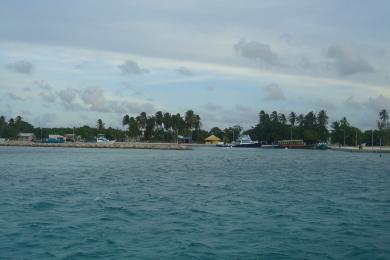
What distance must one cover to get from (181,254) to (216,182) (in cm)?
2786

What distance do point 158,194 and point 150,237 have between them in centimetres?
1499

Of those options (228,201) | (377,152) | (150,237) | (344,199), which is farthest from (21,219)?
(377,152)

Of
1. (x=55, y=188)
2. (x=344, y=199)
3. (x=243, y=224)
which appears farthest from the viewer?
(x=55, y=188)

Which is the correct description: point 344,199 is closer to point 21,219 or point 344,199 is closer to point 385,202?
point 385,202

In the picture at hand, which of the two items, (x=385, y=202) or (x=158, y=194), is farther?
(x=158, y=194)

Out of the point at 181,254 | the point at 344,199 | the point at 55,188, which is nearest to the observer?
the point at 181,254

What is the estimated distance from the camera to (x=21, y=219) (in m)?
25.0

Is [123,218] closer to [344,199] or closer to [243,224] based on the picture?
[243,224]

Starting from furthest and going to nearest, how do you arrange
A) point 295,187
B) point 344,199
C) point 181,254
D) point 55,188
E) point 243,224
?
point 295,187 < point 55,188 < point 344,199 < point 243,224 < point 181,254

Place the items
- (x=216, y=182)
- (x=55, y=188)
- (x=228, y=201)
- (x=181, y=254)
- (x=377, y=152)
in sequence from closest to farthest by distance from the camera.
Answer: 1. (x=181, y=254)
2. (x=228, y=201)
3. (x=55, y=188)
4. (x=216, y=182)
5. (x=377, y=152)

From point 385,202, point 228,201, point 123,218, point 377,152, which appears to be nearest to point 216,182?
point 228,201

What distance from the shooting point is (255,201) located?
32.5 metres

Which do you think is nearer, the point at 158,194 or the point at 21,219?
the point at 21,219

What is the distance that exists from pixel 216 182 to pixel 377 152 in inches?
4849
